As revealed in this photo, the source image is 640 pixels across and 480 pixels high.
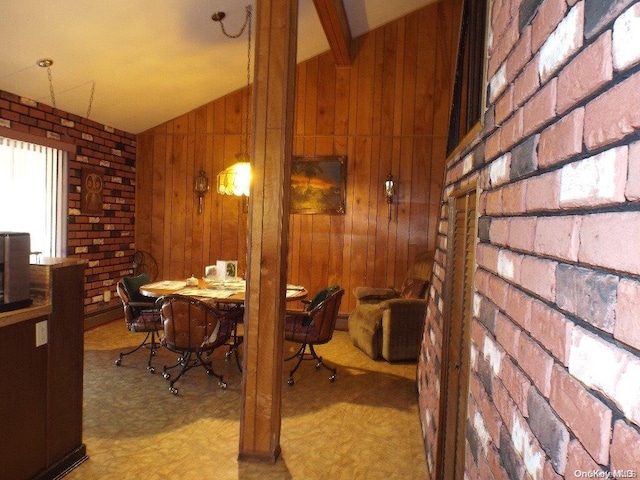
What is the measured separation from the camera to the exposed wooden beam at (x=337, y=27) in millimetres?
4176

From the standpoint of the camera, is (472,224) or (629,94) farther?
(472,224)

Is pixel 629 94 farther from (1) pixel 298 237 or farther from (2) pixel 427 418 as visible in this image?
(1) pixel 298 237

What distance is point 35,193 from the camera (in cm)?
464

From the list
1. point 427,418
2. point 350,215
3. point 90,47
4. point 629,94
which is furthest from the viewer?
point 350,215

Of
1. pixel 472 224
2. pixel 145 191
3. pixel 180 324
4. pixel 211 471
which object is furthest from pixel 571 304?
pixel 145 191

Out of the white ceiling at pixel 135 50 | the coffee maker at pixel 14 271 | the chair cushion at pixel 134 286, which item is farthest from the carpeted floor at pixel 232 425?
the white ceiling at pixel 135 50

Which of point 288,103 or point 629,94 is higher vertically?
point 288,103

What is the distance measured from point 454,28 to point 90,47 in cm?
404

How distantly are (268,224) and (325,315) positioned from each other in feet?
4.88

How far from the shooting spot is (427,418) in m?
2.73

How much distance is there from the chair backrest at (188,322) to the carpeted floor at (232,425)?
0.41 meters

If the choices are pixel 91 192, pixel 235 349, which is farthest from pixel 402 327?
pixel 91 192

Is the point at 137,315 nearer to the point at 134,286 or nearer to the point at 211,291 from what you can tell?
the point at 134,286

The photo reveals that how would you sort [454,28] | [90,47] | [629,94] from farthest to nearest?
[454,28] < [90,47] < [629,94]
